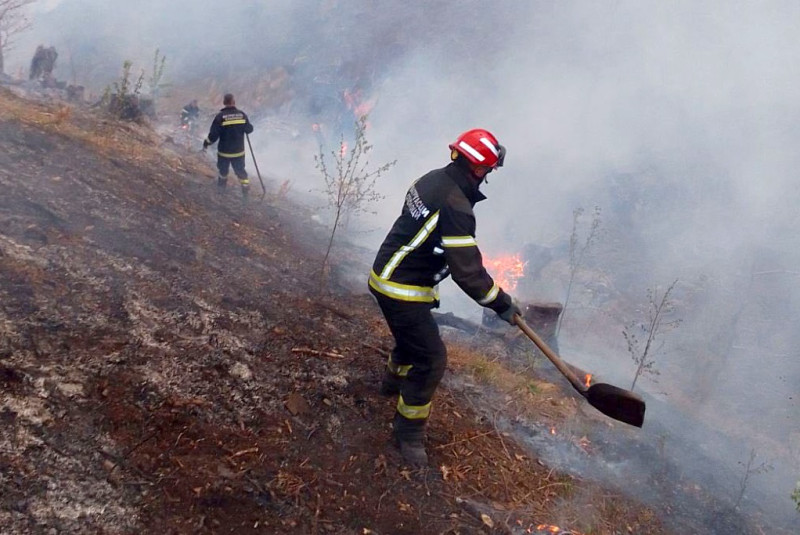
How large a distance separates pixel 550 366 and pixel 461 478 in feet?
11.7

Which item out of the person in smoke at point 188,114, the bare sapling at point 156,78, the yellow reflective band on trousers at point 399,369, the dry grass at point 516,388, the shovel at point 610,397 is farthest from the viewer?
the person in smoke at point 188,114

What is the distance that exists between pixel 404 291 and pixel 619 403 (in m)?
1.49

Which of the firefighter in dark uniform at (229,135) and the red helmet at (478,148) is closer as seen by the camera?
the red helmet at (478,148)

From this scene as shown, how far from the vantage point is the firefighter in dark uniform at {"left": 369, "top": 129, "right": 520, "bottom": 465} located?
122 inches

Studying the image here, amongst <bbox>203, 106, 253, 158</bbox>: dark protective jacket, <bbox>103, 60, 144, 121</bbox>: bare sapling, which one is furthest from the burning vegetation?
<bbox>103, 60, 144, 121</bbox>: bare sapling

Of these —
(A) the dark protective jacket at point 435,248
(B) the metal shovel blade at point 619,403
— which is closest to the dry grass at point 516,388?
(B) the metal shovel blade at point 619,403

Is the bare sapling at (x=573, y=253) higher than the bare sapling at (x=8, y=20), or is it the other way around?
the bare sapling at (x=8, y=20)

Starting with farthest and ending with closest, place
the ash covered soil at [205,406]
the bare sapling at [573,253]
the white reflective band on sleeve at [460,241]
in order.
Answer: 1. the bare sapling at [573,253]
2. the white reflective band on sleeve at [460,241]
3. the ash covered soil at [205,406]

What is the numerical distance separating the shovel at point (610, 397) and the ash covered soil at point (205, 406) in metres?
0.78

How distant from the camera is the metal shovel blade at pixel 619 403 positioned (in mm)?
3207

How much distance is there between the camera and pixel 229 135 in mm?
8562

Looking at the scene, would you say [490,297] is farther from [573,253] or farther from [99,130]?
[573,253]

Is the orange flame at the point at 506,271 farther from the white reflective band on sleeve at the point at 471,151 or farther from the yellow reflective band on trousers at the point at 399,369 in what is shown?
the white reflective band on sleeve at the point at 471,151

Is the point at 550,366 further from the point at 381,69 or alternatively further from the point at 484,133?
the point at 381,69
